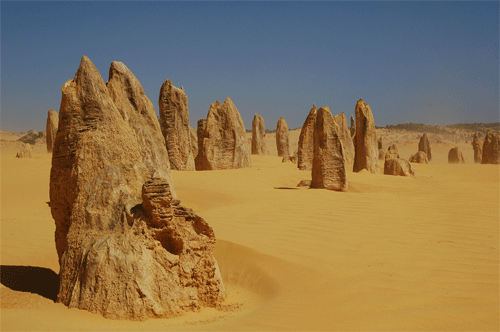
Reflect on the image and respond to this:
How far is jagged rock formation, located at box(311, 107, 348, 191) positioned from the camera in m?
9.99

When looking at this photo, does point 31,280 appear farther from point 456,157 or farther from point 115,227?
point 456,157

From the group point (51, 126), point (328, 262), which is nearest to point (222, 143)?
point (51, 126)

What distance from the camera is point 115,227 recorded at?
3938 mm

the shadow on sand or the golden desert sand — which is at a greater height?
the golden desert sand

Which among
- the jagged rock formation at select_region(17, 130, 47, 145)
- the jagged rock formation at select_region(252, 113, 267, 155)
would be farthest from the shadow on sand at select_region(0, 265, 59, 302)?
the jagged rock formation at select_region(17, 130, 47, 145)

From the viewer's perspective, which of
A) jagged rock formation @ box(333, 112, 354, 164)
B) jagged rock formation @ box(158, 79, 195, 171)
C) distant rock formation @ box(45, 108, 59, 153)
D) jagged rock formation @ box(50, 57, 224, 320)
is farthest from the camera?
jagged rock formation @ box(333, 112, 354, 164)

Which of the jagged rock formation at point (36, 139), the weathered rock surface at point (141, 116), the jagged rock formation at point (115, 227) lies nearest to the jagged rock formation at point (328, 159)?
the weathered rock surface at point (141, 116)

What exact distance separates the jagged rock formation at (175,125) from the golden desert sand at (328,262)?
5554 mm

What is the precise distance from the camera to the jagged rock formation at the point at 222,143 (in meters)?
15.8

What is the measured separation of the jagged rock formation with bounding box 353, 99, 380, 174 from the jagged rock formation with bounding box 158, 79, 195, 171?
6674 millimetres

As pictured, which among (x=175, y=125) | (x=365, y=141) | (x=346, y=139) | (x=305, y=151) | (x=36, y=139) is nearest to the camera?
(x=175, y=125)

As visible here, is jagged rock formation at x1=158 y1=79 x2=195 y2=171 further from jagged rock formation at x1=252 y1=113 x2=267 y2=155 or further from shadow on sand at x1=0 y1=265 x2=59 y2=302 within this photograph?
jagged rock formation at x1=252 y1=113 x2=267 y2=155

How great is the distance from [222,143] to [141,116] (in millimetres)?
8155

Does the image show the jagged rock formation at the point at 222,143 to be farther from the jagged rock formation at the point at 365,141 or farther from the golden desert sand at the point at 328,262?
the golden desert sand at the point at 328,262
